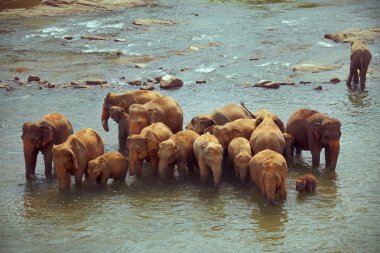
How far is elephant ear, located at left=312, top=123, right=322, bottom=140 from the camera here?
1802 centimetres

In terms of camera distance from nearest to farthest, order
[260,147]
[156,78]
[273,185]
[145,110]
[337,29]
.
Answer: [273,185], [260,147], [145,110], [156,78], [337,29]

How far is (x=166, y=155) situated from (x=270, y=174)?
2.27 m

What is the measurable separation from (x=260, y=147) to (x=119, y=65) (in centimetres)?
1251

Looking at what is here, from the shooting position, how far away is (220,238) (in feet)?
48.1

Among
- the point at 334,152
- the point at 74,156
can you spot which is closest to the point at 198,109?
the point at 334,152

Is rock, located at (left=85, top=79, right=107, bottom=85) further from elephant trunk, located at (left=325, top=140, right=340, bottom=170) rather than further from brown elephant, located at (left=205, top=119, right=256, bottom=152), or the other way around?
elephant trunk, located at (left=325, top=140, right=340, bottom=170)

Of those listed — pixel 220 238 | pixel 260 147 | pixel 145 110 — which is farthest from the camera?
pixel 145 110

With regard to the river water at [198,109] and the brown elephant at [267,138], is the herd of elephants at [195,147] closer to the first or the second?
the brown elephant at [267,138]

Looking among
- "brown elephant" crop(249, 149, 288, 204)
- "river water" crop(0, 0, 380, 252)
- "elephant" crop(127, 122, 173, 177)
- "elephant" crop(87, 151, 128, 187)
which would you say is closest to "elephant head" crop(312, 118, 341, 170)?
"river water" crop(0, 0, 380, 252)

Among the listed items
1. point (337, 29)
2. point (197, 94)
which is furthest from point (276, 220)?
point (337, 29)

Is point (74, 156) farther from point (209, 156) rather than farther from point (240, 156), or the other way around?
point (240, 156)

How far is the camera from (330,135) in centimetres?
1777

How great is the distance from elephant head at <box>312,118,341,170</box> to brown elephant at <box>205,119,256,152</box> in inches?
51.4

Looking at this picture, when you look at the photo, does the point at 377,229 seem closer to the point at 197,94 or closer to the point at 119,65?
the point at 197,94
